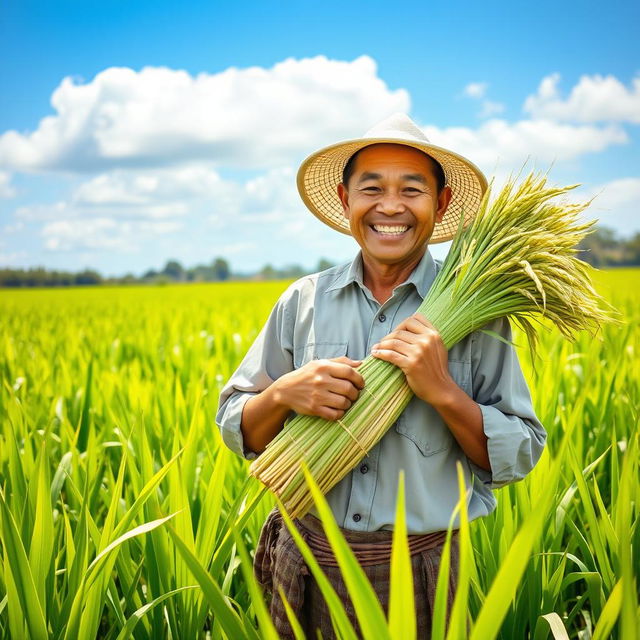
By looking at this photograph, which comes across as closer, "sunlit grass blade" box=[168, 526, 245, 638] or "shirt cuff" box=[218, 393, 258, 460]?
"sunlit grass blade" box=[168, 526, 245, 638]

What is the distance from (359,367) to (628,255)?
66502mm

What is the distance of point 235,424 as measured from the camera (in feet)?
4.99

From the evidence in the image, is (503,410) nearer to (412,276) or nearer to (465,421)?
(465,421)

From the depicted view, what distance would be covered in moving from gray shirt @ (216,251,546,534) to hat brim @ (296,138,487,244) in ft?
0.68

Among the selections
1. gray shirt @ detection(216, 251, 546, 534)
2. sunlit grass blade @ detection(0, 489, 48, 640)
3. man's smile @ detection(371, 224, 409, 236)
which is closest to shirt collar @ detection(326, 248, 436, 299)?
gray shirt @ detection(216, 251, 546, 534)

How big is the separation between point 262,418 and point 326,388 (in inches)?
9.3

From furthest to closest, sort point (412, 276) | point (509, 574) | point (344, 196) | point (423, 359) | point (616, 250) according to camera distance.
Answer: point (616, 250) < point (344, 196) < point (412, 276) < point (423, 359) < point (509, 574)

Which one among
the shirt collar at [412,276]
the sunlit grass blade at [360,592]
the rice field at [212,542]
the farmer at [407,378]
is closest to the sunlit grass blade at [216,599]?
the rice field at [212,542]

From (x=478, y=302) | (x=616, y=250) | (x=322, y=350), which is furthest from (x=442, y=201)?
(x=616, y=250)

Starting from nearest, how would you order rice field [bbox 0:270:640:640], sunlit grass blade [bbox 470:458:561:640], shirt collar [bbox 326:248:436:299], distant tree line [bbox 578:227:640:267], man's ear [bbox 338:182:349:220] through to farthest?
sunlit grass blade [bbox 470:458:561:640] < rice field [bbox 0:270:640:640] < shirt collar [bbox 326:248:436:299] < man's ear [bbox 338:182:349:220] < distant tree line [bbox 578:227:640:267]

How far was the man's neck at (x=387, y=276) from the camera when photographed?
154cm

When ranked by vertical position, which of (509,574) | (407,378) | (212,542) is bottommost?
(212,542)

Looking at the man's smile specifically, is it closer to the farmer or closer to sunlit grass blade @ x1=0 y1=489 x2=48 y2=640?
the farmer

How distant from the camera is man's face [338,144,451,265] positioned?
4.72 ft
